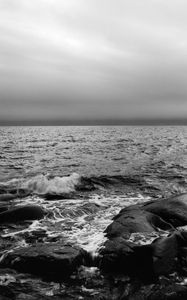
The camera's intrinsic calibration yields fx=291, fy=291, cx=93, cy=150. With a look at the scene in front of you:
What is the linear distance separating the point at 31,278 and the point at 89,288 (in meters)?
1.67

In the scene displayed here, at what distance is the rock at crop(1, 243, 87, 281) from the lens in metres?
8.27

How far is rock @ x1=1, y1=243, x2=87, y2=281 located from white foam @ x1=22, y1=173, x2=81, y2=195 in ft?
36.3

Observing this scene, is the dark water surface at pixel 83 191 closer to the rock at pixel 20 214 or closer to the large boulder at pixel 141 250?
the rock at pixel 20 214

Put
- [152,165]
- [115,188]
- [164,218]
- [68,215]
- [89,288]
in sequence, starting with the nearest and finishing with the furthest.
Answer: [89,288] → [164,218] → [68,215] → [115,188] → [152,165]

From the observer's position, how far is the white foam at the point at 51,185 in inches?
809

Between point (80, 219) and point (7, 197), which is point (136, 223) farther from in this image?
point (7, 197)

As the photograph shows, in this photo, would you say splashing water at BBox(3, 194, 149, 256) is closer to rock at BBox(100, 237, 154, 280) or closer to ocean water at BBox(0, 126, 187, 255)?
ocean water at BBox(0, 126, 187, 255)

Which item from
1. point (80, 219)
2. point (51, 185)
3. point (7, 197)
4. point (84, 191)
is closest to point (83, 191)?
point (84, 191)

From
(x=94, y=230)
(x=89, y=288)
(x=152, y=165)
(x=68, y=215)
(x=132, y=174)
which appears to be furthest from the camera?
(x=152, y=165)

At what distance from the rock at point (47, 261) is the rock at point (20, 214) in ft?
15.5

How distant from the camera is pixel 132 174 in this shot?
86.3 ft

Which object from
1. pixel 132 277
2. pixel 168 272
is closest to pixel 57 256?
pixel 132 277

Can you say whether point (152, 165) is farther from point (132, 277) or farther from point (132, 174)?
point (132, 277)

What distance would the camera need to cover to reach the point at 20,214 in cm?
1380
